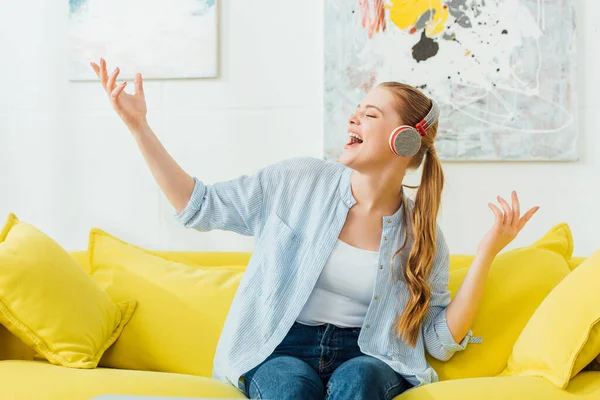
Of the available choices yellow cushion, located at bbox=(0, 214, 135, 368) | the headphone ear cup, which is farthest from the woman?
yellow cushion, located at bbox=(0, 214, 135, 368)

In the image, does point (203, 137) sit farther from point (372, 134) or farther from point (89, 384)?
point (89, 384)

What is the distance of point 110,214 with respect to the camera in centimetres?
249

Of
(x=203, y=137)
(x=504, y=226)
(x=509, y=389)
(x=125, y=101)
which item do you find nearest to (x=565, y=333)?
(x=509, y=389)

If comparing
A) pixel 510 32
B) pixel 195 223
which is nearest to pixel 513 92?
pixel 510 32

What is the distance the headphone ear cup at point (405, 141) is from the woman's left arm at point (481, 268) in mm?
251

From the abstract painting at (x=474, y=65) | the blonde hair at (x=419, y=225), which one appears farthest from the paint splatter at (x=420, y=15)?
the blonde hair at (x=419, y=225)

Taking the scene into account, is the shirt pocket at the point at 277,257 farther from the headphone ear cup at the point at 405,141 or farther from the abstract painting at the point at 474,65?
the abstract painting at the point at 474,65

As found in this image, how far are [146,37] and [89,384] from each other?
4.31 feet

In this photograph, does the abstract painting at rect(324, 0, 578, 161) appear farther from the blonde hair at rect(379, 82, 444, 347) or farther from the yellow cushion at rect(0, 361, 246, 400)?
the yellow cushion at rect(0, 361, 246, 400)

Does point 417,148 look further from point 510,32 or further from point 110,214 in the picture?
point 110,214

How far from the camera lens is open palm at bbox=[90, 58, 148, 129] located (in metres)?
1.70

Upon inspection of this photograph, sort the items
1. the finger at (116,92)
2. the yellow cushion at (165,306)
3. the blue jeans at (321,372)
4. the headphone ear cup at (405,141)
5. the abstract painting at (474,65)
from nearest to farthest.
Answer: the blue jeans at (321,372) < the finger at (116,92) < the headphone ear cup at (405,141) < the yellow cushion at (165,306) < the abstract painting at (474,65)

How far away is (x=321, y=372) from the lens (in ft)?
5.58

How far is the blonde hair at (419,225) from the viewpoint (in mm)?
1830
